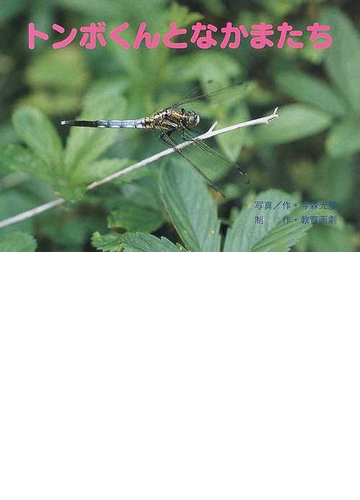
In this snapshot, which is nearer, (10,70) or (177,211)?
(177,211)

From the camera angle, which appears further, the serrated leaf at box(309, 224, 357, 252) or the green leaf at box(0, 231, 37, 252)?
the serrated leaf at box(309, 224, 357, 252)

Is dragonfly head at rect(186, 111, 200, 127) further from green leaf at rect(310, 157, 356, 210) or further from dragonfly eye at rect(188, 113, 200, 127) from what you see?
green leaf at rect(310, 157, 356, 210)

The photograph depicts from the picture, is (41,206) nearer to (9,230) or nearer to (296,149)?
(9,230)

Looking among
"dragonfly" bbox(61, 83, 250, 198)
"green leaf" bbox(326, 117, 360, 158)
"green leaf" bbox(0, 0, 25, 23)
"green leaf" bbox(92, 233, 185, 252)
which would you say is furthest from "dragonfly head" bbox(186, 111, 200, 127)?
"green leaf" bbox(0, 0, 25, 23)

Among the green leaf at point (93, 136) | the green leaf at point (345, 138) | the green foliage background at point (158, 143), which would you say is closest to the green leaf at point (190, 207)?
the green foliage background at point (158, 143)

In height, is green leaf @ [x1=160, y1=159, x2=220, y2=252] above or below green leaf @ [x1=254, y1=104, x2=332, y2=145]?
below

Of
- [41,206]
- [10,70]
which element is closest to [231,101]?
[41,206]

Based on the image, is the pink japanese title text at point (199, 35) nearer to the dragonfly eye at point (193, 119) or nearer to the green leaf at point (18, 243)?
the dragonfly eye at point (193, 119)
